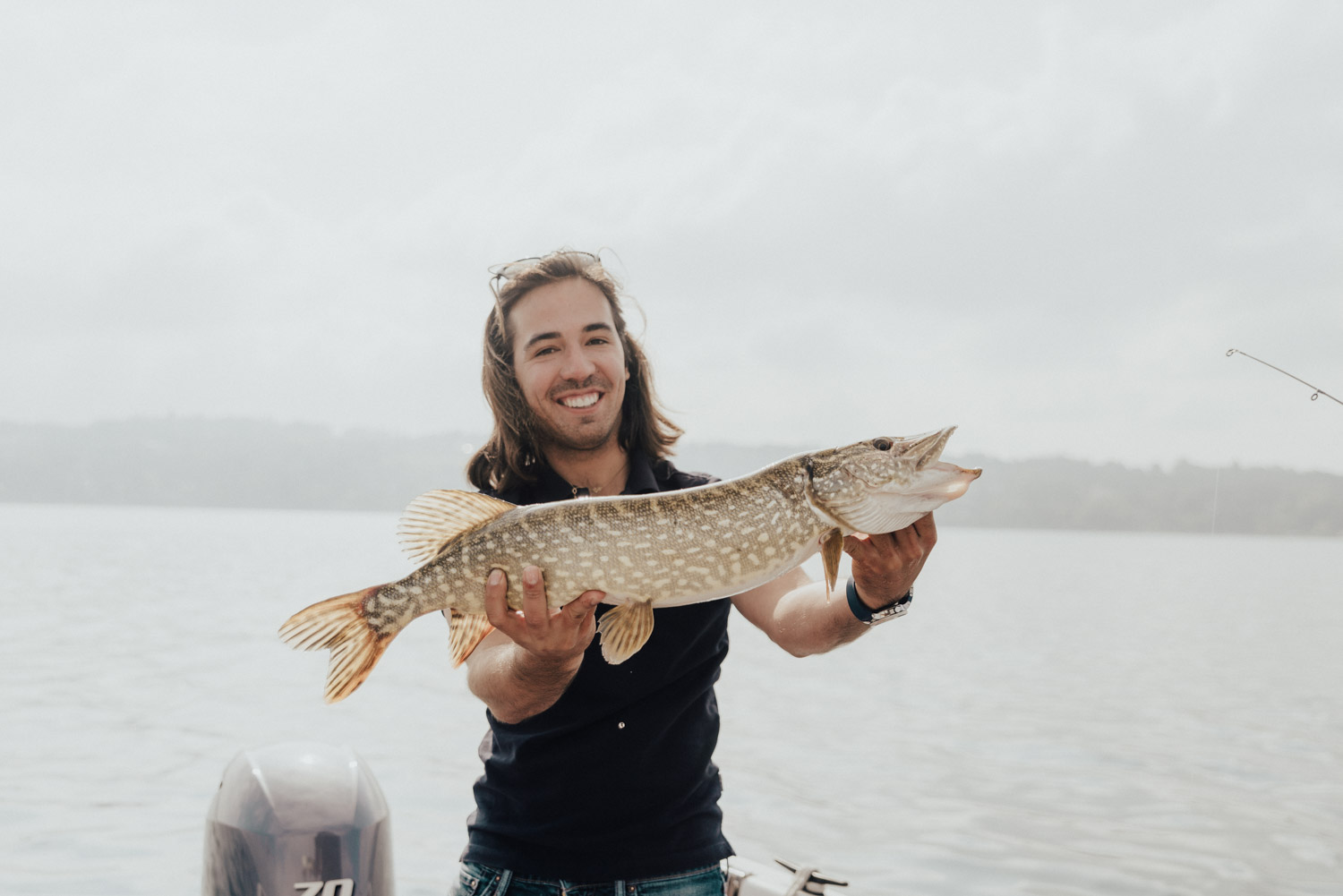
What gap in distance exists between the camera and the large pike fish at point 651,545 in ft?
6.83

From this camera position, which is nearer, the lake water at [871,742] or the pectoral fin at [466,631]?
the pectoral fin at [466,631]

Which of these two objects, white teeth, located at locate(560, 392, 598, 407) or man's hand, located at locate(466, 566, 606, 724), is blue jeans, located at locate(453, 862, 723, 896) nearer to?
man's hand, located at locate(466, 566, 606, 724)

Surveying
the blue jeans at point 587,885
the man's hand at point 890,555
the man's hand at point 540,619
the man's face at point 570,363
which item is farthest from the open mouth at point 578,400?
the blue jeans at point 587,885

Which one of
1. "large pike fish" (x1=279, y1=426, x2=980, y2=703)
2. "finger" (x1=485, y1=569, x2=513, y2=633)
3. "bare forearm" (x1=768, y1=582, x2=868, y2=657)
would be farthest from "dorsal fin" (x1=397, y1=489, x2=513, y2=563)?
"bare forearm" (x1=768, y1=582, x2=868, y2=657)

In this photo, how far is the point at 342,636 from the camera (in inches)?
84.4

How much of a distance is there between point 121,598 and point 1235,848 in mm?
21316

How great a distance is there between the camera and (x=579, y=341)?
97.3 inches

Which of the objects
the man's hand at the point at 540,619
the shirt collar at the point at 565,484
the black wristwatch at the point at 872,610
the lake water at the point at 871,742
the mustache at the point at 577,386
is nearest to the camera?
the man's hand at the point at 540,619

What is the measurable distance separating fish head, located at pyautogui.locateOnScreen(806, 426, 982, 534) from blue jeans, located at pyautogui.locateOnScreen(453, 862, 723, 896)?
0.86 metres

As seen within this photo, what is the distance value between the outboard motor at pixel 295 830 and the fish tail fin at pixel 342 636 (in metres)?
0.46

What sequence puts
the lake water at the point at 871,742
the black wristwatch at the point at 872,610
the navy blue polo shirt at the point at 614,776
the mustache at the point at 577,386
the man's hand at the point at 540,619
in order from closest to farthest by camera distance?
the man's hand at the point at 540,619 → the navy blue polo shirt at the point at 614,776 → the black wristwatch at the point at 872,610 → the mustache at the point at 577,386 → the lake water at the point at 871,742

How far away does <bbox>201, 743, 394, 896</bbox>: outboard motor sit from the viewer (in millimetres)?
2322

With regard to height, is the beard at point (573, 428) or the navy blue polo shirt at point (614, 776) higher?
the beard at point (573, 428)

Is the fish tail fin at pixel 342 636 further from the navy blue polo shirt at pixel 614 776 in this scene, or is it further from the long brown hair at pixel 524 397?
the long brown hair at pixel 524 397
